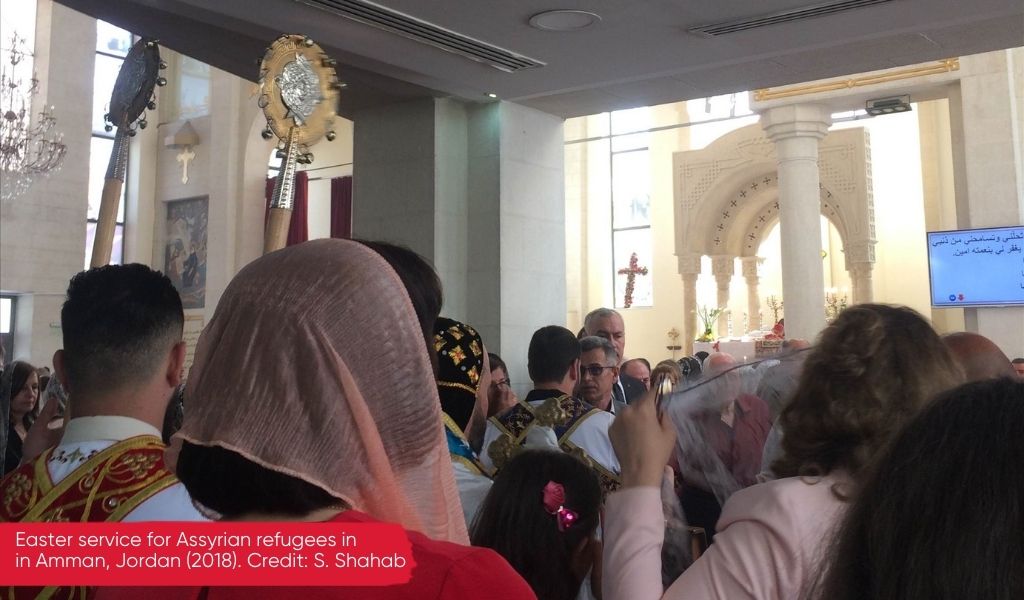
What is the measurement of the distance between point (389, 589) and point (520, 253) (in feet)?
22.3

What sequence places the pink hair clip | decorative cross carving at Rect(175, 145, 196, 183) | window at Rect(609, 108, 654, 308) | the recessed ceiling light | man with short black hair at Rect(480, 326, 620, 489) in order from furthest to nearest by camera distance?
window at Rect(609, 108, 654, 308) < decorative cross carving at Rect(175, 145, 196, 183) < the recessed ceiling light < man with short black hair at Rect(480, 326, 620, 489) < the pink hair clip

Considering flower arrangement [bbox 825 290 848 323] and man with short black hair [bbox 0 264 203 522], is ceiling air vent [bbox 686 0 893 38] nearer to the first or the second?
man with short black hair [bbox 0 264 203 522]

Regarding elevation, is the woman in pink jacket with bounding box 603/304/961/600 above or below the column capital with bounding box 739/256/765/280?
below

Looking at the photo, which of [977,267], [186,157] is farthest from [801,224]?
[186,157]

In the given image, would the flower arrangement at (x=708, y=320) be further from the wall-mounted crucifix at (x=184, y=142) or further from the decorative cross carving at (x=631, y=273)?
the wall-mounted crucifix at (x=184, y=142)

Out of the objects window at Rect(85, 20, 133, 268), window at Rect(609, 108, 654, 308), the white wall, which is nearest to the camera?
the white wall

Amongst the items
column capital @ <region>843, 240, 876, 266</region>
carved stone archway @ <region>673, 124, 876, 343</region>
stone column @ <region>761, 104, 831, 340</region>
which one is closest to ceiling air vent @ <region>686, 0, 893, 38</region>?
stone column @ <region>761, 104, 831, 340</region>

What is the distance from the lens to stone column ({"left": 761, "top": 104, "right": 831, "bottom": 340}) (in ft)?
30.6

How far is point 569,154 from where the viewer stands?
63.8ft

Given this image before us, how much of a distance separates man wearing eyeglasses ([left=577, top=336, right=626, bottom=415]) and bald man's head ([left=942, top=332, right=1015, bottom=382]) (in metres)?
1.83

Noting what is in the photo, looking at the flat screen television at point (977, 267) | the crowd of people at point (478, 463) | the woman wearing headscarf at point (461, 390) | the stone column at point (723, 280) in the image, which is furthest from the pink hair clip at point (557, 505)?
the stone column at point (723, 280)

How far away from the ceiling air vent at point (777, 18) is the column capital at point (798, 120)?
3.83 m

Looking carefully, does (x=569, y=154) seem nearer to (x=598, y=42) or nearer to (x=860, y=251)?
(x=860, y=251)
